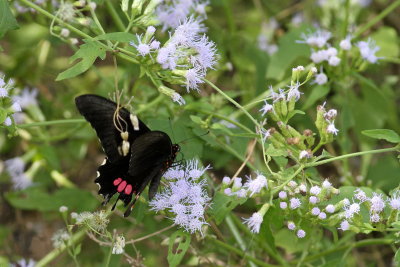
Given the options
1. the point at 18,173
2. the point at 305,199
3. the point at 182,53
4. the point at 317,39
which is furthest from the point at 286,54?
the point at 18,173

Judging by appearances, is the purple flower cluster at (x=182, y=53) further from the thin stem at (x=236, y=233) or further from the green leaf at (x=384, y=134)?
the thin stem at (x=236, y=233)

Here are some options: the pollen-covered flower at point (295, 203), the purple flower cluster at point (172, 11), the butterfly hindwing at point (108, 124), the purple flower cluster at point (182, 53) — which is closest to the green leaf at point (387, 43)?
the purple flower cluster at point (172, 11)

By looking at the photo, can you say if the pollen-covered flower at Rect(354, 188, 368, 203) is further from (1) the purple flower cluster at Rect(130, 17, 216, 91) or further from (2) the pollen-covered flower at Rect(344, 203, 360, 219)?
(1) the purple flower cluster at Rect(130, 17, 216, 91)

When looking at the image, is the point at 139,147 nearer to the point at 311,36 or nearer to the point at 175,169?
the point at 175,169

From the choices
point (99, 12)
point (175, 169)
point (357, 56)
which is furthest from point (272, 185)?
point (99, 12)

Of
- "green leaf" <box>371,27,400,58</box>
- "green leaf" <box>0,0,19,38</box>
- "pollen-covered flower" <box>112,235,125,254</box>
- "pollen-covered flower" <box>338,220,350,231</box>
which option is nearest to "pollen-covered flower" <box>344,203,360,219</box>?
"pollen-covered flower" <box>338,220,350,231</box>

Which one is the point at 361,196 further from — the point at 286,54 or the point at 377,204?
the point at 286,54
